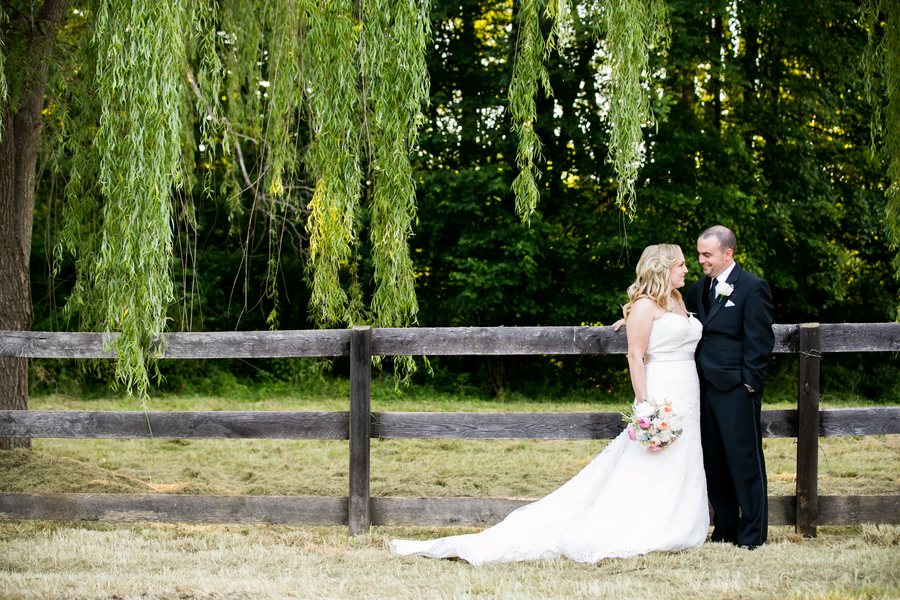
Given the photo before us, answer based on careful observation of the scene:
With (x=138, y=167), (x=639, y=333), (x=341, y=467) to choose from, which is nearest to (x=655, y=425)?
(x=639, y=333)

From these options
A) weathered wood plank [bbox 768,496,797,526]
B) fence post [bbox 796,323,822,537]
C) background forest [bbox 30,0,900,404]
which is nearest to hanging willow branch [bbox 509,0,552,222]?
fence post [bbox 796,323,822,537]

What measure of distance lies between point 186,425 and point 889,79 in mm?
6446

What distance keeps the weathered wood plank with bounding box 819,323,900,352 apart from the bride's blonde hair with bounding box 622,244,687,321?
1.06 meters

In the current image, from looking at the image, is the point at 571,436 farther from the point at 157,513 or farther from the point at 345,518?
the point at 157,513

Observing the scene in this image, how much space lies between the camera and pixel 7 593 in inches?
136

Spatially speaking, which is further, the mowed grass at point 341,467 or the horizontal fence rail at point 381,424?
the mowed grass at point 341,467

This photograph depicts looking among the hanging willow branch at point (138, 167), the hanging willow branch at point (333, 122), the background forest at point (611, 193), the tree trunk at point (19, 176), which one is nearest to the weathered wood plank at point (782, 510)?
the hanging willow branch at point (333, 122)

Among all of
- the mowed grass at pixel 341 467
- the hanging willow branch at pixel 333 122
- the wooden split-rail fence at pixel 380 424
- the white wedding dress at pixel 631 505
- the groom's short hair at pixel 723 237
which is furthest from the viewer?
the mowed grass at pixel 341 467

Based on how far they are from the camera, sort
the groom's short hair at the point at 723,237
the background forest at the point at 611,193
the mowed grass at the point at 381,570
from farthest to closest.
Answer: the background forest at the point at 611,193
the groom's short hair at the point at 723,237
the mowed grass at the point at 381,570

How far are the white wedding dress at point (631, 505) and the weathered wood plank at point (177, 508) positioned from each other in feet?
2.20

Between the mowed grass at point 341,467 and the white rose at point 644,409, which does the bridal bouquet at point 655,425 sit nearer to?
the white rose at point 644,409

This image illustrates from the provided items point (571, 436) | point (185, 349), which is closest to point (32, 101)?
point (185, 349)

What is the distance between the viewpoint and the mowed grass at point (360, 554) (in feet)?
11.3

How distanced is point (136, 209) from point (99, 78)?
0.97 m
